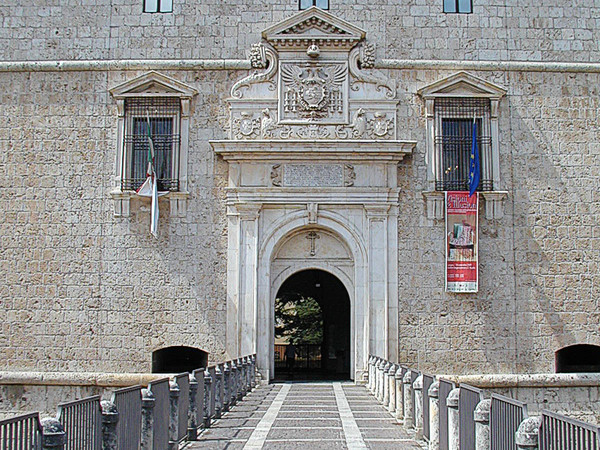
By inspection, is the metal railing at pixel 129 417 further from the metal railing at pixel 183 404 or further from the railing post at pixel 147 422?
the metal railing at pixel 183 404

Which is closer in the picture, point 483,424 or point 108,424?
point 108,424

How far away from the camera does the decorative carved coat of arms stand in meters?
22.2

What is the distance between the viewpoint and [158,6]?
2306 cm

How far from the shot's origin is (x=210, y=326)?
21.8 metres

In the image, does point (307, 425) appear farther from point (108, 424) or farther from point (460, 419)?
point (108, 424)

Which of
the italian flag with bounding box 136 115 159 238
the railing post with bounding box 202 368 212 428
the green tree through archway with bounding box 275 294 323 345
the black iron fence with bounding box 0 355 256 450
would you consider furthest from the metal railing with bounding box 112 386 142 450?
the green tree through archway with bounding box 275 294 323 345

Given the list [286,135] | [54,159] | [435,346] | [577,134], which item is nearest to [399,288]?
[435,346]

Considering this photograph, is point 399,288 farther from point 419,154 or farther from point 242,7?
point 242,7

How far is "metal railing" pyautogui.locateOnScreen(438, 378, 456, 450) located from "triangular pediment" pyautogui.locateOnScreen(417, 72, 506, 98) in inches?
520

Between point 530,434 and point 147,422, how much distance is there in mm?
4496

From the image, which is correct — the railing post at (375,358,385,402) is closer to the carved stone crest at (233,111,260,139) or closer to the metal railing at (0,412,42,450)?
the carved stone crest at (233,111,260,139)

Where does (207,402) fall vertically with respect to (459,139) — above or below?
below

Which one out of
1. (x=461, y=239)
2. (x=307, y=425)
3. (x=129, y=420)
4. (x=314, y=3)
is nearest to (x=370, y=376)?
(x=461, y=239)

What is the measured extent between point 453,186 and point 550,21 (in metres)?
5.60
